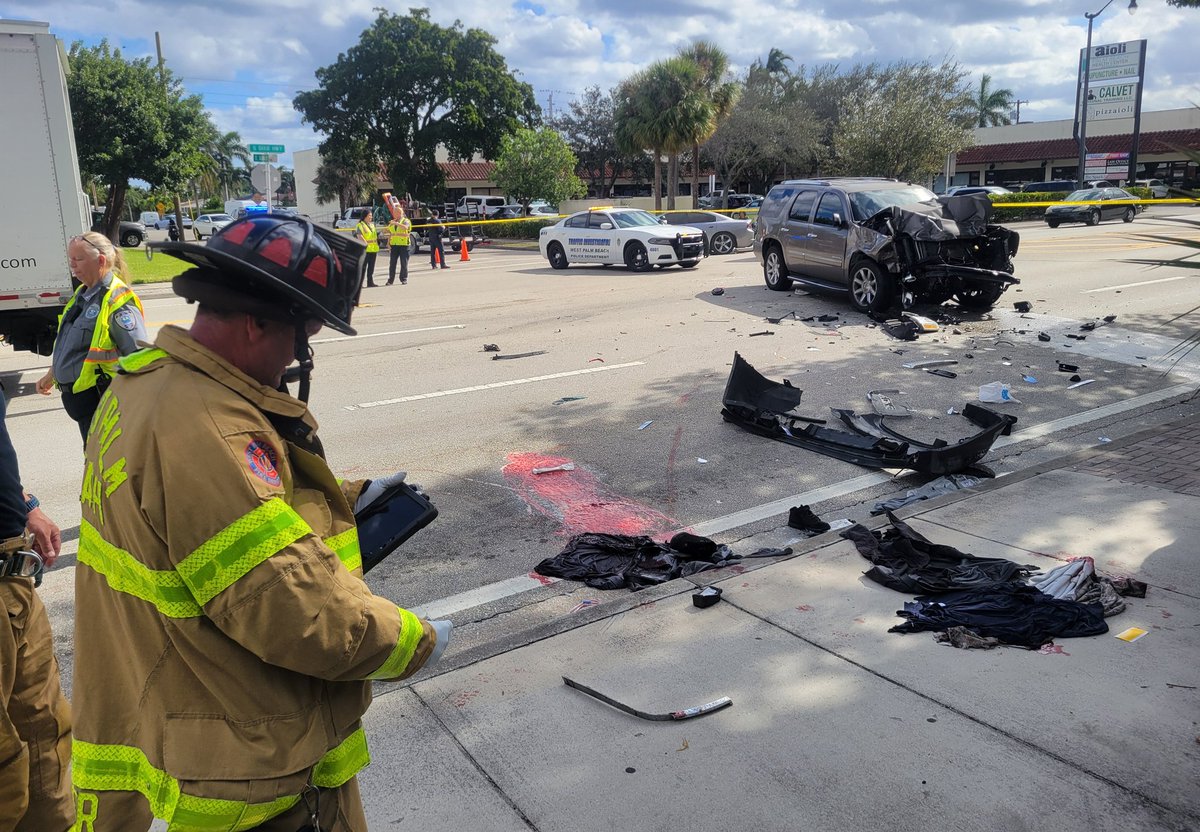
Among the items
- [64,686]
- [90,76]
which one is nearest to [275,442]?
[64,686]

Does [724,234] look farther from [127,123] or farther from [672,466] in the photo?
[672,466]

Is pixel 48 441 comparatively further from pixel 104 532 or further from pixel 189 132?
pixel 189 132

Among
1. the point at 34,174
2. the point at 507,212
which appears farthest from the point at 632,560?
the point at 507,212

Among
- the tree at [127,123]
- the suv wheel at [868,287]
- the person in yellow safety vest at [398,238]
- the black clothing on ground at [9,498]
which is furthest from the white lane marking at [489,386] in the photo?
the tree at [127,123]

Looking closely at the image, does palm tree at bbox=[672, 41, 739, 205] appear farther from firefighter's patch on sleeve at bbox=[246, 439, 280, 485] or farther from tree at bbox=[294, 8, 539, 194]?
firefighter's patch on sleeve at bbox=[246, 439, 280, 485]

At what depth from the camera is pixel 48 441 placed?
803cm

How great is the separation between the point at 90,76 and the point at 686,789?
2564 centimetres

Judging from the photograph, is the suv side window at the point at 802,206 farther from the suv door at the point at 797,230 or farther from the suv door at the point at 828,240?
the suv door at the point at 828,240

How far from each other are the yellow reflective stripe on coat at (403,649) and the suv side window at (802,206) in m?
14.5

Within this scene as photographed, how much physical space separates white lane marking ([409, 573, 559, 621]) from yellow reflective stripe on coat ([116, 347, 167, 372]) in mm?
2949

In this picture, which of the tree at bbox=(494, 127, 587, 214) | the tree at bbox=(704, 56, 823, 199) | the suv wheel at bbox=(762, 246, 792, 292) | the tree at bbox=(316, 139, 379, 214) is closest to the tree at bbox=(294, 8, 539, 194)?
the tree at bbox=(316, 139, 379, 214)

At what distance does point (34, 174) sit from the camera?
10281 mm

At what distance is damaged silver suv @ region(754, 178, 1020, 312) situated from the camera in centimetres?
1320

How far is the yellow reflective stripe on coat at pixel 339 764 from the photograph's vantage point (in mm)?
1877
